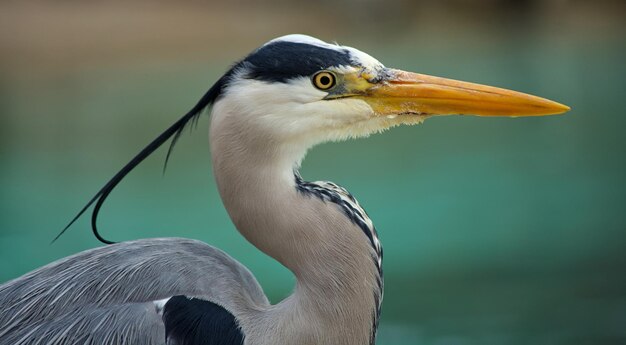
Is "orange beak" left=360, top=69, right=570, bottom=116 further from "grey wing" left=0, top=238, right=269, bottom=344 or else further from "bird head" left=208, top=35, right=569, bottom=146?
"grey wing" left=0, top=238, right=269, bottom=344

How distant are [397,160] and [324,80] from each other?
249 cm

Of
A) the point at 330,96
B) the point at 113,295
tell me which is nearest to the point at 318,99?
the point at 330,96

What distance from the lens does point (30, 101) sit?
3910mm

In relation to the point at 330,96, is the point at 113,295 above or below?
below

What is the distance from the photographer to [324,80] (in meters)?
1.36

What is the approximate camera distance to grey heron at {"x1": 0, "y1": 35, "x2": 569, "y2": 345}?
136 cm

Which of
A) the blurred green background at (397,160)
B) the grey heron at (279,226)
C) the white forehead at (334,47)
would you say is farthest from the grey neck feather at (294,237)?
the blurred green background at (397,160)

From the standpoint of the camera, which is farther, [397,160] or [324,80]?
[397,160]

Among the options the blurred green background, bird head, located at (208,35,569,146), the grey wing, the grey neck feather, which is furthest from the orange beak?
the blurred green background

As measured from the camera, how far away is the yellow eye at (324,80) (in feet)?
4.45

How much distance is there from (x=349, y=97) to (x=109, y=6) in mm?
2836

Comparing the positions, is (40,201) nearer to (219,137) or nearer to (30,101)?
(30,101)

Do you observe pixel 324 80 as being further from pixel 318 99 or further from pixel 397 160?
pixel 397 160

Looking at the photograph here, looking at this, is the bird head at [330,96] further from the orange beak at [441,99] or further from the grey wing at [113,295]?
the grey wing at [113,295]
